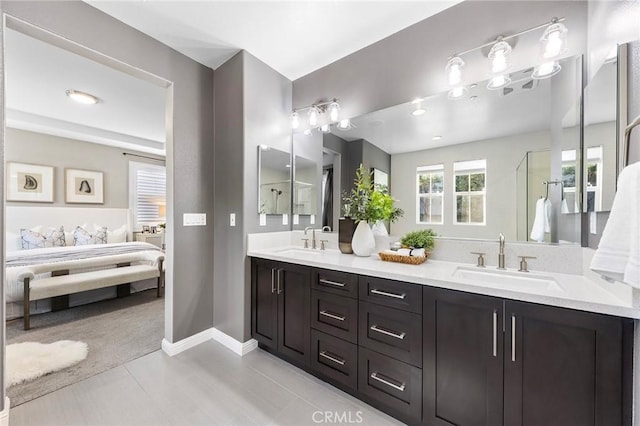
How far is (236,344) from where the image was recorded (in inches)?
88.6

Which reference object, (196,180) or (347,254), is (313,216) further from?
(196,180)

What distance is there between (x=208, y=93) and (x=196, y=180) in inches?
35.3

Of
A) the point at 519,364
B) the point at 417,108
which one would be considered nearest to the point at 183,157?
the point at 417,108

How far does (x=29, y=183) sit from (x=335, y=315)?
5873 mm

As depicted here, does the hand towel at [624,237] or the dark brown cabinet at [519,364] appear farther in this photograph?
the dark brown cabinet at [519,364]

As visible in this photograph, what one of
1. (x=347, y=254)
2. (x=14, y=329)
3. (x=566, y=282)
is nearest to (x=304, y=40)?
(x=347, y=254)

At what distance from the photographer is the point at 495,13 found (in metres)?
1.63

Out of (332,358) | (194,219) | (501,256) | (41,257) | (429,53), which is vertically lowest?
(332,358)

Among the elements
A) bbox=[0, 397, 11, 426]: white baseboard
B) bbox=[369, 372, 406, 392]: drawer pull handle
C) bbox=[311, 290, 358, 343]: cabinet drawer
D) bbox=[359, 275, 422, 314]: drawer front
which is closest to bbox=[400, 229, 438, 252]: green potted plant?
bbox=[359, 275, 422, 314]: drawer front

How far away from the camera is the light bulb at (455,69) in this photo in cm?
171

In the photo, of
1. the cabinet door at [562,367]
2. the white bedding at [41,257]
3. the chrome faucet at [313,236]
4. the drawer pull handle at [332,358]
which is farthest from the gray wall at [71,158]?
the cabinet door at [562,367]

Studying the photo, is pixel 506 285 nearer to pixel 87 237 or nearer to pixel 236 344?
pixel 236 344

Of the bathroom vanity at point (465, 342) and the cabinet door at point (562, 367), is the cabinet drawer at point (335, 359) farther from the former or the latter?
the cabinet door at point (562, 367)

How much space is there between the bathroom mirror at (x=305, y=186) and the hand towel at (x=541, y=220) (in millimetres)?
1717
